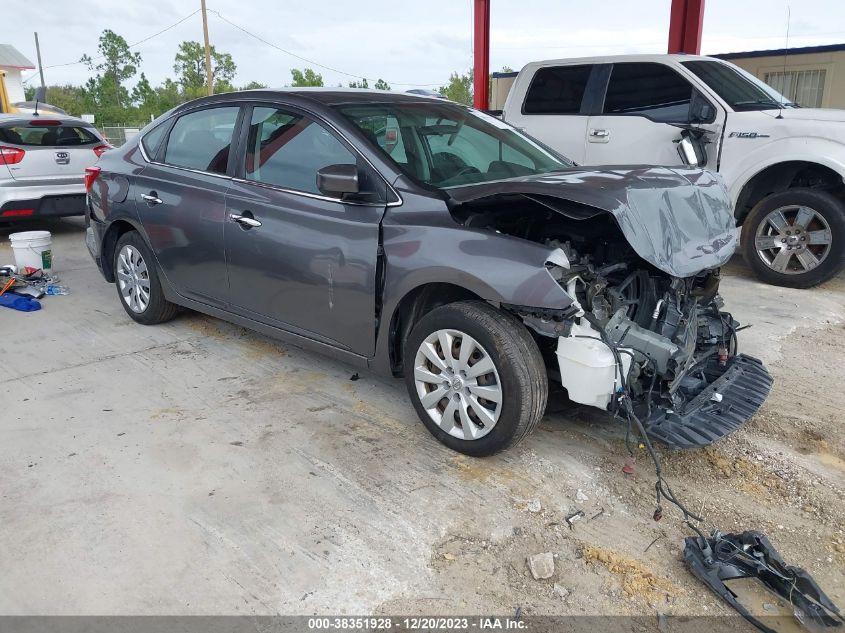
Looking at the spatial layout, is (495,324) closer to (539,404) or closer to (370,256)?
(539,404)

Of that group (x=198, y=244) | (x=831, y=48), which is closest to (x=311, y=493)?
(x=198, y=244)

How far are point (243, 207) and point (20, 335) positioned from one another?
7.95 ft

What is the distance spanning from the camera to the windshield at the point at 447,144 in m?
3.65

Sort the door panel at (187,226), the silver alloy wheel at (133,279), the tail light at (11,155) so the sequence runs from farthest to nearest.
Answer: the tail light at (11,155) → the silver alloy wheel at (133,279) → the door panel at (187,226)

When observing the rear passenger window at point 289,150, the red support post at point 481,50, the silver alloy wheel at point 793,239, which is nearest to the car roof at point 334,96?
the rear passenger window at point 289,150

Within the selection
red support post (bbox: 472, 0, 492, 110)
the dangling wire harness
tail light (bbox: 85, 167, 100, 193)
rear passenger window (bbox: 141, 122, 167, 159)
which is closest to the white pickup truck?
the dangling wire harness

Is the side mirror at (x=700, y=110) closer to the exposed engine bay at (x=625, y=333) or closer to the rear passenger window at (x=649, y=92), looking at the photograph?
the rear passenger window at (x=649, y=92)

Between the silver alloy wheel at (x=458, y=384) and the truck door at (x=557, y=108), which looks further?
the truck door at (x=557, y=108)

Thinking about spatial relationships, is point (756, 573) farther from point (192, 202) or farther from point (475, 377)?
point (192, 202)

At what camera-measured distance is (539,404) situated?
10.1ft

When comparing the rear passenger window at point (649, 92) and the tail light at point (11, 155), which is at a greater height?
the rear passenger window at point (649, 92)

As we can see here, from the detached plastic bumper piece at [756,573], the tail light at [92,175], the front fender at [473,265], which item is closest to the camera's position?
the detached plastic bumper piece at [756,573]

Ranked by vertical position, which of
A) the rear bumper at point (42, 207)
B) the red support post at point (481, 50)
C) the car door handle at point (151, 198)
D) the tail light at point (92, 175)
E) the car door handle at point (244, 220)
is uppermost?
the red support post at point (481, 50)

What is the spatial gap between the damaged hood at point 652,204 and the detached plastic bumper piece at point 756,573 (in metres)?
1.13
